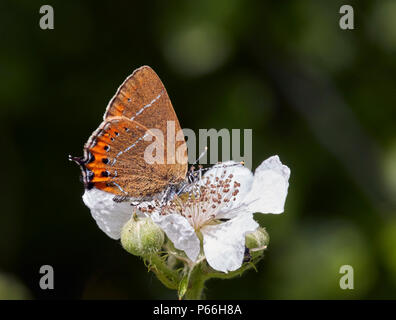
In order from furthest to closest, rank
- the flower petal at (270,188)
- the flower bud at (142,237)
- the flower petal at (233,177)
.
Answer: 1. the flower petal at (233,177)
2. the flower petal at (270,188)
3. the flower bud at (142,237)

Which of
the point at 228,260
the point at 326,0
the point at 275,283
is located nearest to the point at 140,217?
the point at 228,260

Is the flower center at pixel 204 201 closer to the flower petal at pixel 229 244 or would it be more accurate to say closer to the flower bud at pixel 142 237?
the flower petal at pixel 229 244

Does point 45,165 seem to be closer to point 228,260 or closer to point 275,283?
point 275,283

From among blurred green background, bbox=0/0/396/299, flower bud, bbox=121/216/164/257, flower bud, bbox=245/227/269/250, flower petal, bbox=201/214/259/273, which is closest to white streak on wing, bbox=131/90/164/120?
flower bud, bbox=121/216/164/257

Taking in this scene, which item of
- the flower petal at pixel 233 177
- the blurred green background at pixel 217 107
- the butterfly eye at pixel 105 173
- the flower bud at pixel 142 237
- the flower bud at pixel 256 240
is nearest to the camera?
the flower bud at pixel 142 237

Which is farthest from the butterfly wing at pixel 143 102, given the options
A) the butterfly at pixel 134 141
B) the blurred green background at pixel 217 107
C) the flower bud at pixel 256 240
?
the blurred green background at pixel 217 107

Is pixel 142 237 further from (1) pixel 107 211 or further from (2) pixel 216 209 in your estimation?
(2) pixel 216 209

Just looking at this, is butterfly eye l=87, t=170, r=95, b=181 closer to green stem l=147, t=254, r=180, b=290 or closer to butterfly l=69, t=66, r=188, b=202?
butterfly l=69, t=66, r=188, b=202
